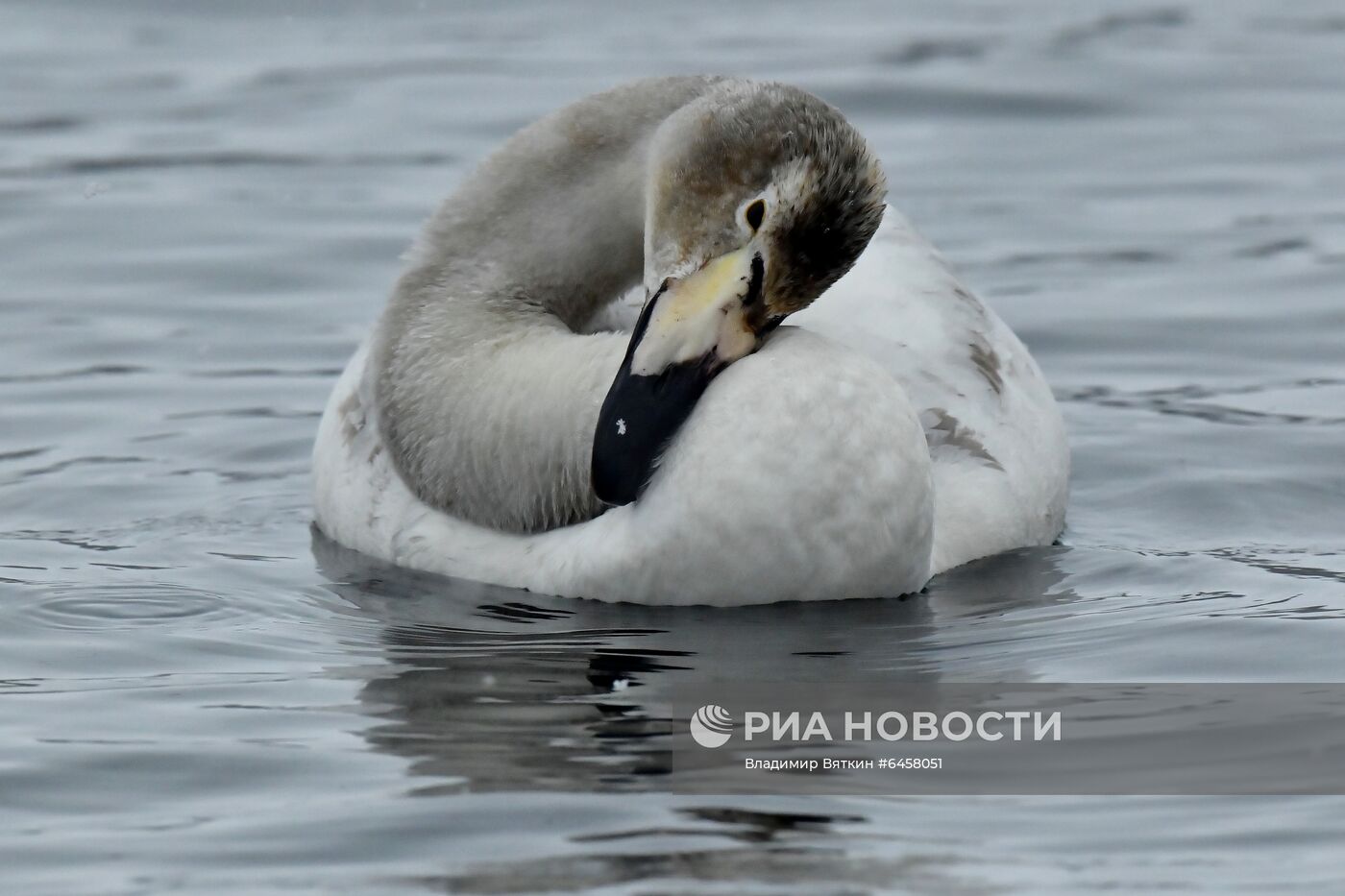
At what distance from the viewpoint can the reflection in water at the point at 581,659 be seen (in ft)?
17.7

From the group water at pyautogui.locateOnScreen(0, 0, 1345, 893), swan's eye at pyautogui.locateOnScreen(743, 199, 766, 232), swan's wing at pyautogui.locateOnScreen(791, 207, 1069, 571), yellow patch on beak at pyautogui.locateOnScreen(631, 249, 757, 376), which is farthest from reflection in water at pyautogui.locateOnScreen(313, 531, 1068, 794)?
swan's eye at pyautogui.locateOnScreen(743, 199, 766, 232)

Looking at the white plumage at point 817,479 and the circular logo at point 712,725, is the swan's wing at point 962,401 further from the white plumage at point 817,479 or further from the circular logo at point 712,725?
the circular logo at point 712,725

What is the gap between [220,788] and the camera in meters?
5.22

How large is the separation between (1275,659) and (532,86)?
30.9ft

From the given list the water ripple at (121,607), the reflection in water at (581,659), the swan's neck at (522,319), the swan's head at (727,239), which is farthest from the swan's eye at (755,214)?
the water ripple at (121,607)

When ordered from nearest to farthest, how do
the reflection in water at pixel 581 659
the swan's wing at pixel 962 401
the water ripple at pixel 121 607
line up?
the reflection in water at pixel 581 659
the water ripple at pixel 121 607
the swan's wing at pixel 962 401

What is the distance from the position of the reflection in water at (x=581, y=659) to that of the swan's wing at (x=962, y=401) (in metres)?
0.12

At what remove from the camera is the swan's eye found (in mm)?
6340

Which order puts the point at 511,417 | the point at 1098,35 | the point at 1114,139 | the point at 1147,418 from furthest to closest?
the point at 1098,35, the point at 1114,139, the point at 1147,418, the point at 511,417

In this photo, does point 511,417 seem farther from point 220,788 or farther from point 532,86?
point 532,86

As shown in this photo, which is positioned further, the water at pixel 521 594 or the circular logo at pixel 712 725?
the circular logo at pixel 712 725

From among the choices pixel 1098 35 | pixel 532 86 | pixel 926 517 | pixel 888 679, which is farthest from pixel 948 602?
pixel 1098 35

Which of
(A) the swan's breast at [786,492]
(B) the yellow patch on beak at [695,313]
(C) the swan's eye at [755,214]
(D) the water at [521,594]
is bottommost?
(D) the water at [521,594]

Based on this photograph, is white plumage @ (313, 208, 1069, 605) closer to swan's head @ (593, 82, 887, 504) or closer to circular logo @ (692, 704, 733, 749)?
Result: swan's head @ (593, 82, 887, 504)
